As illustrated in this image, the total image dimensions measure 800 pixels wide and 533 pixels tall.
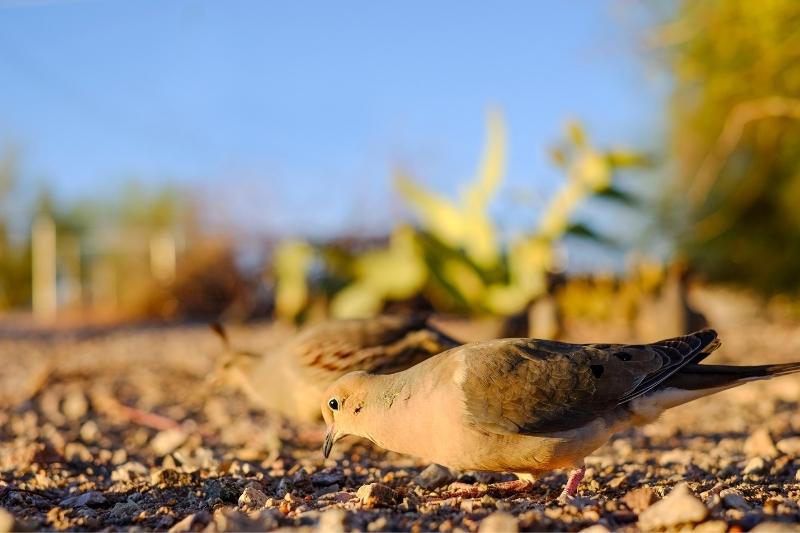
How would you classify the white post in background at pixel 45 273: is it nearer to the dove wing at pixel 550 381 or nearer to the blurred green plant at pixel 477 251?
the blurred green plant at pixel 477 251

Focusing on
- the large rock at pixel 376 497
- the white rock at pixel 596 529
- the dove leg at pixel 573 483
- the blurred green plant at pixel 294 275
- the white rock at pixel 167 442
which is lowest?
the white rock at pixel 167 442

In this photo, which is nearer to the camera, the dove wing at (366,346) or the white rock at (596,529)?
the white rock at (596,529)

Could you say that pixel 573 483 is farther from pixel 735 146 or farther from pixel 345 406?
pixel 735 146

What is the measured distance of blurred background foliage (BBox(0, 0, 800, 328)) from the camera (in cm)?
967

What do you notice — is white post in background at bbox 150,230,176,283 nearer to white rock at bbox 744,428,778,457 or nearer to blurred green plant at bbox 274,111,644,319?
blurred green plant at bbox 274,111,644,319

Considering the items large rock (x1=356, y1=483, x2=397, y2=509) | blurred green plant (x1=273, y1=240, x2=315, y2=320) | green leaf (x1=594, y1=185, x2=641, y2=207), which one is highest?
green leaf (x1=594, y1=185, x2=641, y2=207)

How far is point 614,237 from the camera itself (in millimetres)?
12297

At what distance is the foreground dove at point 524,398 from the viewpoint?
3199mm

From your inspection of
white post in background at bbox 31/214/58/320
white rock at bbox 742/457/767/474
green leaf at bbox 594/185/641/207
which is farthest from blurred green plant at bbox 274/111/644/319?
white post in background at bbox 31/214/58/320

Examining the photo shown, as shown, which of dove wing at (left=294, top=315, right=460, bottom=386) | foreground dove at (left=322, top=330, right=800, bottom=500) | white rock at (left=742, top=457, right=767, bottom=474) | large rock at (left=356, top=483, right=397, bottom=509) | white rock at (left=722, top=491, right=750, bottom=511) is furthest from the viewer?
dove wing at (left=294, top=315, right=460, bottom=386)

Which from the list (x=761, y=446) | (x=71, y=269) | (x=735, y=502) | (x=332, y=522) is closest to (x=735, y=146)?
(x=761, y=446)

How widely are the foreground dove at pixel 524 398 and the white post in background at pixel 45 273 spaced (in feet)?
53.3

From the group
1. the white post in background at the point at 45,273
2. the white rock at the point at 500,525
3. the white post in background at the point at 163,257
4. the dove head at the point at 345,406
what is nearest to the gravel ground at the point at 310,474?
the white rock at the point at 500,525

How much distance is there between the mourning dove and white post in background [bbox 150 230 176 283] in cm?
1274
